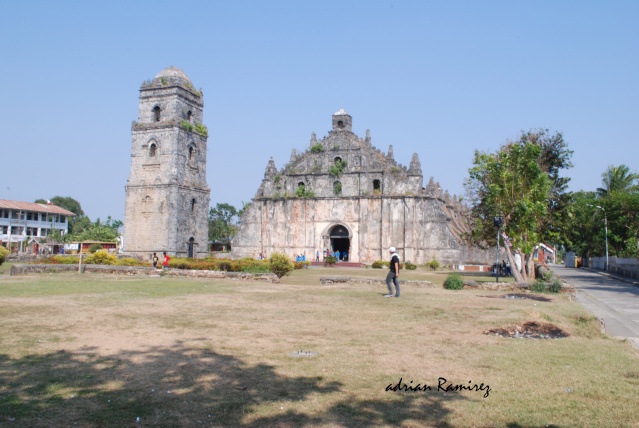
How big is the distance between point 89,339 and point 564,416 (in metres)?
6.04

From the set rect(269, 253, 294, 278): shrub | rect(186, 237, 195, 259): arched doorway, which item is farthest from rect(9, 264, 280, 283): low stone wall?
rect(186, 237, 195, 259): arched doorway

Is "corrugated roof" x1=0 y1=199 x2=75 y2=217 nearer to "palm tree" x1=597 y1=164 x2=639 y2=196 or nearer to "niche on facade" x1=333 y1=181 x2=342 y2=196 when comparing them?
"niche on facade" x1=333 y1=181 x2=342 y2=196

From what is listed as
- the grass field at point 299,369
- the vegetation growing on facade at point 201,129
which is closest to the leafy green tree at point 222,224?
the vegetation growing on facade at point 201,129

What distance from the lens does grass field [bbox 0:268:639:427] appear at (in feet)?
15.4

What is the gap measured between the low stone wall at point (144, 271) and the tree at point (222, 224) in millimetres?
55119

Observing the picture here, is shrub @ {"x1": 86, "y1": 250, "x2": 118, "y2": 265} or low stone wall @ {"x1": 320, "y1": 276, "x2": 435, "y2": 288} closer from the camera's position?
low stone wall @ {"x1": 320, "y1": 276, "x2": 435, "y2": 288}

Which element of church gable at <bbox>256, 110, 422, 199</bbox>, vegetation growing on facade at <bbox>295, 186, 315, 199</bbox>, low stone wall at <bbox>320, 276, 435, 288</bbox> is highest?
church gable at <bbox>256, 110, 422, 199</bbox>

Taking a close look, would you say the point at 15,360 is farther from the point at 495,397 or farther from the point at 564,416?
the point at 564,416

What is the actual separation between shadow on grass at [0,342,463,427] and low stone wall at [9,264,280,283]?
1435 centimetres

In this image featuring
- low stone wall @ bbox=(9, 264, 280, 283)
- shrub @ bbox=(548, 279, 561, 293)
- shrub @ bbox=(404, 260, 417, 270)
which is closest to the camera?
shrub @ bbox=(548, 279, 561, 293)

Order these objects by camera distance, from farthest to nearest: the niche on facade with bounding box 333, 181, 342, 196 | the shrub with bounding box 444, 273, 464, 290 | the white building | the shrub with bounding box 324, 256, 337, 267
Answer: the white building → the niche on facade with bounding box 333, 181, 342, 196 → the shrub with bounding box 324, 256, 337, 267 → the shrub with bounding box 444, 273, 464, 290

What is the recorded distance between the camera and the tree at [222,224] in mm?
81688

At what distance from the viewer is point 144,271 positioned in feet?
75.6

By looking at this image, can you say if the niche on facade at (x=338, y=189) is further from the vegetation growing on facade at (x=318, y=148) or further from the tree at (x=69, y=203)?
the tree at (x=69, y=203)
